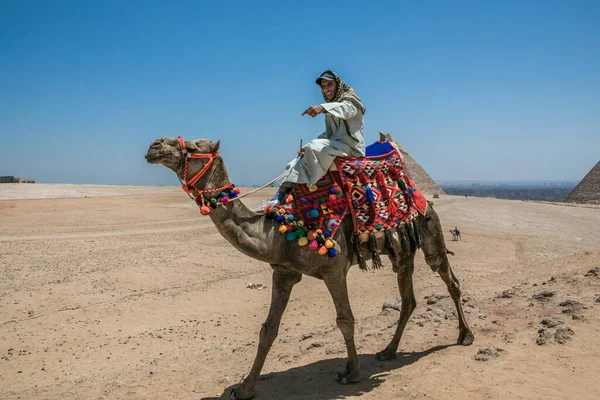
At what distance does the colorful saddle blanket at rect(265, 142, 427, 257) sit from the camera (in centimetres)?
480

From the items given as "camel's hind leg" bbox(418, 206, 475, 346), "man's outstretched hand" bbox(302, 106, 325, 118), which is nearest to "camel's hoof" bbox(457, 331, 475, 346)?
"camel's hind leg" bbox(418, 206, 475, 346)

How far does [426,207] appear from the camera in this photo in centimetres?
625

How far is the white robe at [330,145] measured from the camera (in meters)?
4.76

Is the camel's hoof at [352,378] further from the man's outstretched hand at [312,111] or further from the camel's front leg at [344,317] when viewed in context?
the man's outstretched hand at [312,111]

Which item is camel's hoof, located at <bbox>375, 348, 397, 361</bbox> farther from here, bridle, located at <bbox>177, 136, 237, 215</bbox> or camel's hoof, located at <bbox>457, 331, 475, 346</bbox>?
bridle, located at <bbox>177, 136, 237, 215</bbox>

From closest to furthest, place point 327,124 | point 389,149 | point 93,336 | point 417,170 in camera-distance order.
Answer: point 327,124
point 389,149
point 93,336
point 417,170

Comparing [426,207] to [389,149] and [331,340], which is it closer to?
[389,149]

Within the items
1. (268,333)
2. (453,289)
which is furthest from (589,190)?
(268,333)

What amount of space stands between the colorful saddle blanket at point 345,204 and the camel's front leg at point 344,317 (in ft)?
1.20

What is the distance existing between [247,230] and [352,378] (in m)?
2.10

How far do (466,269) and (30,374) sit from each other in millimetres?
10444

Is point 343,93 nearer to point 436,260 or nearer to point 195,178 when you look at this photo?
point 195,178

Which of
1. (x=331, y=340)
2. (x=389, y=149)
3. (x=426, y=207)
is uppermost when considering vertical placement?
(x=389, y=149)

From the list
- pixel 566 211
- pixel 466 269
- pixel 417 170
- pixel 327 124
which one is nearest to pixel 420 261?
pixel 466 269
